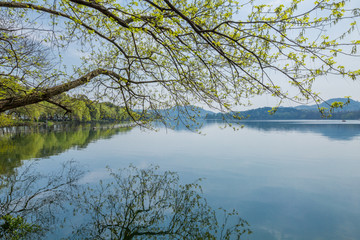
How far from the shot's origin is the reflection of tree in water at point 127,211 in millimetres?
7777

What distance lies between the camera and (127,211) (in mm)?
9289

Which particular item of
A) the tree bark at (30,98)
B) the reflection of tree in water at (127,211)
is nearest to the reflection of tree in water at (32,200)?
the reflection of tree in water at (127,211)

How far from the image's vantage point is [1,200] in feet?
30.8

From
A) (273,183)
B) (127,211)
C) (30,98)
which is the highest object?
(30,98)

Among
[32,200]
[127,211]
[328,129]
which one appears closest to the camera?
[127,211]

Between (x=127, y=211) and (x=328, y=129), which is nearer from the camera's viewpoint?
(x=127, y=211)

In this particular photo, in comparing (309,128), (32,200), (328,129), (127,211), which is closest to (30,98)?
(32,200)

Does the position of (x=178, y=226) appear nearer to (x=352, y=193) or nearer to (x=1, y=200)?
(x=1, y=200)

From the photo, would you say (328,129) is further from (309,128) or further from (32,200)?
(32,200)

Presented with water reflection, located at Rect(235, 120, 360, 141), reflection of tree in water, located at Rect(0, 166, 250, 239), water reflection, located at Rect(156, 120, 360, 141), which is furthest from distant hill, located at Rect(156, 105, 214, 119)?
water reflection, located at Rect(235, 120, 360, 141)

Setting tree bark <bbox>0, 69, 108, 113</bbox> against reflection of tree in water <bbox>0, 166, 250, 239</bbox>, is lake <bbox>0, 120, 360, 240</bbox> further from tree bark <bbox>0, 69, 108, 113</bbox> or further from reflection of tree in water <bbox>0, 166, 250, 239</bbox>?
tree bark <bbox>0, 69, 108, 113</bbox>

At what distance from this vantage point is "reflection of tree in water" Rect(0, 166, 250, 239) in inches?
306

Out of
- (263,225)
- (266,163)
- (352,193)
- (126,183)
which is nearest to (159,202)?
(126,183)

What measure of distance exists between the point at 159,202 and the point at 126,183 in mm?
3553
